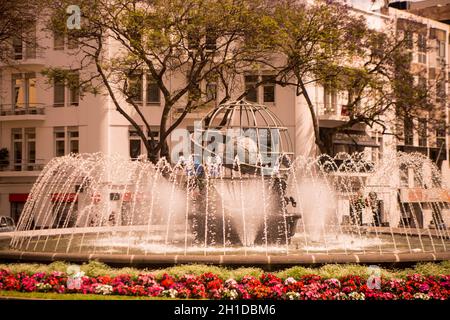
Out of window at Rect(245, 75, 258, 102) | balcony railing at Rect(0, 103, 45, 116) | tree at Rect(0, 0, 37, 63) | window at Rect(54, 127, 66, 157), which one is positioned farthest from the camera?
balcony railing at Rect(0, 103, 45, 116)

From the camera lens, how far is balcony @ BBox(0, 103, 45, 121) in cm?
4678

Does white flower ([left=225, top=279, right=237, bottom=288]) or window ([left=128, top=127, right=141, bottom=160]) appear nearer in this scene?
white flower ([left=225, top=279, right=237, bottom=288])

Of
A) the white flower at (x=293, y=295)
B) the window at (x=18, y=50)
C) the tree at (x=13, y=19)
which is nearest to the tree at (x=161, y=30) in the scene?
the tree at (x=13, y=19)

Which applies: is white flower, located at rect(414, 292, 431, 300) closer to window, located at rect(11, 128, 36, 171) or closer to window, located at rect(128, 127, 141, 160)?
window, located at rect(128, 127, 141, 160)

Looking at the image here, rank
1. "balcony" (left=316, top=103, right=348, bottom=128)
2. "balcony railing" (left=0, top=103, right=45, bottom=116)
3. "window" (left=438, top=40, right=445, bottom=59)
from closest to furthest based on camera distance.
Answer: "balcony railing" (left=0, top=103, right=45, bottom=116)
"balcony" (left=316, top=103, right=348, bottom=128)
"window" (left=438, top=40, right=445, bottom=59)

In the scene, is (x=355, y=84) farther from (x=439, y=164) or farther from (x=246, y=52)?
(x=439, y=164)

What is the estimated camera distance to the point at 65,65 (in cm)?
4594

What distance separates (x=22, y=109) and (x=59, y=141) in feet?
9.27

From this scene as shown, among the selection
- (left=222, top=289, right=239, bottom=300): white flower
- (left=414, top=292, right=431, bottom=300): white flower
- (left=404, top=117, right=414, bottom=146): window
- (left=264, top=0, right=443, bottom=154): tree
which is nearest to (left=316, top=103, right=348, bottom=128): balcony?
(left=264, top=0, right=443, bottom=154): tree

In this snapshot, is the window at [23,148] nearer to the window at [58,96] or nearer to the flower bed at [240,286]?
the window at [58,96]

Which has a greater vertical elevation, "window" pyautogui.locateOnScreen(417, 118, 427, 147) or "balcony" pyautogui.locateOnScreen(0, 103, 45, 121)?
"balcony" pyautogui.locateOnScreen(0, 103, 45, 121)

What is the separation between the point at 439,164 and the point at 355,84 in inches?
753

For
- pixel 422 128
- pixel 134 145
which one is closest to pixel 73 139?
pixel 134 145
